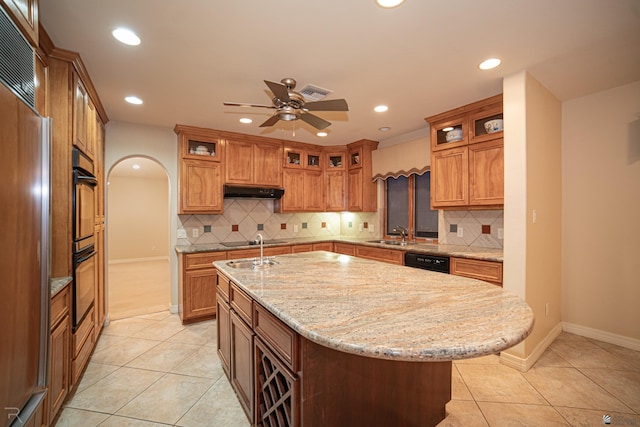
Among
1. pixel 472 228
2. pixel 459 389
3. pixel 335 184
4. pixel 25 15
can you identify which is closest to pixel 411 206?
pixel 472 228

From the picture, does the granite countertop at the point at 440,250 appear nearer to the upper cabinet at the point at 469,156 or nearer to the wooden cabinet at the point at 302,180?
the upper cabinet at the point at 469,156

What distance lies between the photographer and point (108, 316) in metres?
3.56

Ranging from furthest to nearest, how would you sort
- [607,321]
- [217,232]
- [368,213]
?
[368,213] → [217,232] → [607,321]

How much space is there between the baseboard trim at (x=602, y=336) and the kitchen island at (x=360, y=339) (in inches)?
90.5

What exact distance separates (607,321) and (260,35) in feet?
13.0

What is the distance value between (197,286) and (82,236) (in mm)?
1445

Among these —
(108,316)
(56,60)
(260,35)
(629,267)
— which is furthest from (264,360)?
(629,267)

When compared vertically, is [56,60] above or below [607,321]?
above

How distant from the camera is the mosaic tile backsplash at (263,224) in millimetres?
4004

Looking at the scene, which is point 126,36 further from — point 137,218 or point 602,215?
point 137,218

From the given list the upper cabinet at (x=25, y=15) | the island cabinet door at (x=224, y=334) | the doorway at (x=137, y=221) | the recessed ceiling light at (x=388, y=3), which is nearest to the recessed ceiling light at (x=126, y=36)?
the upper cabinet at (x=25, y=15)

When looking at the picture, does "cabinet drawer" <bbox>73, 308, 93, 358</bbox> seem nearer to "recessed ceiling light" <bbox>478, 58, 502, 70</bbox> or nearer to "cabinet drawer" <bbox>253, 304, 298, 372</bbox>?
"cabinet drawer" <bbox>253, 304, 298, 372</bbox>

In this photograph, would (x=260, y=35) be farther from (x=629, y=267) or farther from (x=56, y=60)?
(x=629, y=267)

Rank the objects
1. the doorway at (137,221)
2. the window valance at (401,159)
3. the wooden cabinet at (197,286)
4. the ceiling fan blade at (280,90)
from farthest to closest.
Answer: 1. the doorway at (137,221)
2. the window valance at (401,159)
3. the wooden cabinet at (197,286)
4. the ceiling fan blade at (280,90)
